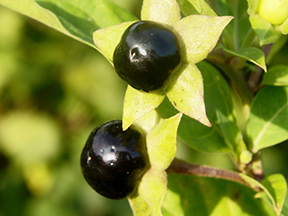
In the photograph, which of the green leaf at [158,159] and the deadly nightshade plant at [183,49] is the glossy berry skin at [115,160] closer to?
the green leaf at [158,159]

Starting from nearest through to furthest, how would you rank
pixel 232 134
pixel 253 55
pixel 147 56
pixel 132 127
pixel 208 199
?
1. pixel 147 56
2. pixel 253 55
3. pixel 132 127
4. pixel 232 134
5. pixel 208 199

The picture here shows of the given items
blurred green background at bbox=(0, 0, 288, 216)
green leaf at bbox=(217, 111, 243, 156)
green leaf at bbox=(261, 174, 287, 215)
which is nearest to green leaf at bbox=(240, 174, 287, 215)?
green leaf at bbox=(261, 174, 287, 215)

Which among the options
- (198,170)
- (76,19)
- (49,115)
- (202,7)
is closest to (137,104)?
(202,7)

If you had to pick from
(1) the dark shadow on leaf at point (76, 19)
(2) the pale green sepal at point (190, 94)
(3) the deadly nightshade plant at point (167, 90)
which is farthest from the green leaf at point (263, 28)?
(1) the dark shadow on leaf at point (76, 19)

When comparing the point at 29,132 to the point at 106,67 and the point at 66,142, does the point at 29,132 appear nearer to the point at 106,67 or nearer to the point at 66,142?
the point at 66,142

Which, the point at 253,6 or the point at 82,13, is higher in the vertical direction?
the point at 253,6

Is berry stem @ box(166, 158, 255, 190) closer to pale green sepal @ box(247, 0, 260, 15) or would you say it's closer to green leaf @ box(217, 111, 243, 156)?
green leaf @ box(217, 111, 243, 156)

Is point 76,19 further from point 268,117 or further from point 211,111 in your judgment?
point 268,117
